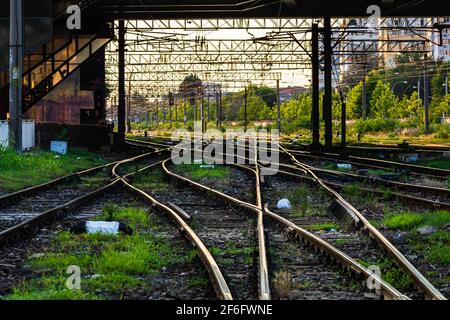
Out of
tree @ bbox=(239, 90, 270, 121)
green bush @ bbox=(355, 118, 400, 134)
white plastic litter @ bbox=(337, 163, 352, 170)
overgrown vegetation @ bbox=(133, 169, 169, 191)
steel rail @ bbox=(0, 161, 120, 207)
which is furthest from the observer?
tree @ bbox=(239, 90, 270, 121)

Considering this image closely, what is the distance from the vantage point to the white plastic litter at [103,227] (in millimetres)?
10570

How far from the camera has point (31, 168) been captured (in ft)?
68.8

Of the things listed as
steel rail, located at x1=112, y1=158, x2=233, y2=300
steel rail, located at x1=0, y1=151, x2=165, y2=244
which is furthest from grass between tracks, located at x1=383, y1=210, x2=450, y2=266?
steel rail, located at x1=0, y1=151, x2=165, y2=244

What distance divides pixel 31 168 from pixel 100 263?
13.5m

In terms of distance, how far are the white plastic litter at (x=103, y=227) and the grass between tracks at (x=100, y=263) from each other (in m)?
0.28

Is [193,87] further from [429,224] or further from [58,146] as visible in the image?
[429,224]

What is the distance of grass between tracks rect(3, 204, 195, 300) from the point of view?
6.88 m

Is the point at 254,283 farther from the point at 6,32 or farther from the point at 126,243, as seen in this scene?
the point at 6,32

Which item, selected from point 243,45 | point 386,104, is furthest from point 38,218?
point 386,104

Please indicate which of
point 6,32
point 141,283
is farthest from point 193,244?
point 6,32

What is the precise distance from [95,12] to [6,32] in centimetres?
494

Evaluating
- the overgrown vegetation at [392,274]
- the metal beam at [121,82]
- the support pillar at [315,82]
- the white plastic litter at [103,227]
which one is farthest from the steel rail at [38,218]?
the metal beam at [121,82]

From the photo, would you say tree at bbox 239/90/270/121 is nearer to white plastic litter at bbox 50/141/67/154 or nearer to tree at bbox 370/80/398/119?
tree at bbox 370/80/398/119

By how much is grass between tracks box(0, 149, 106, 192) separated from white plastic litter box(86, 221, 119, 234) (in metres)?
6.55
